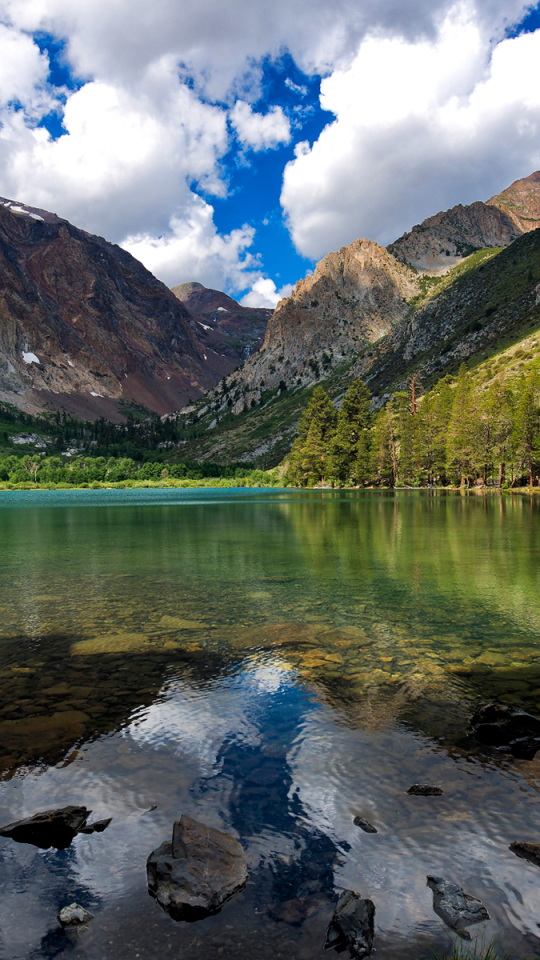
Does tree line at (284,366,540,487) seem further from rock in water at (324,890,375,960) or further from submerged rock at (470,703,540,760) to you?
rock in water at (324,890,375,960)

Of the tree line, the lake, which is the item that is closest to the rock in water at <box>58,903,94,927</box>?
the lake

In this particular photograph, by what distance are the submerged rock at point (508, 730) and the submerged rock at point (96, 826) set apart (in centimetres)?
624

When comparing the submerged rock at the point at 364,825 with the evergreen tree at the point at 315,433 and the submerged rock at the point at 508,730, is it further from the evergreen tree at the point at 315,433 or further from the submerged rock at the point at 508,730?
the evergreen tree at the point at 315,433

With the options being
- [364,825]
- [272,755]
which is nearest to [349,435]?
[272,755]

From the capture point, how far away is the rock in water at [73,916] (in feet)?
17.2

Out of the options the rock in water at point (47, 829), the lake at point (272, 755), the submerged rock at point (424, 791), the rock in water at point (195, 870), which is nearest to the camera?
the lake at point (272, 755)

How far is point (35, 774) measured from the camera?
26.2 ft

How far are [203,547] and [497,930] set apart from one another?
31809 mm

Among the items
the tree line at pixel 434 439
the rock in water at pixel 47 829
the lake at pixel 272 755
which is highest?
the tree line at pixel 434 439

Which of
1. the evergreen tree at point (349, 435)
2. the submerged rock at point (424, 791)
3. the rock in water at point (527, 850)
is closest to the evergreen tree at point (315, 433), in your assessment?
the evergreen tree at point (349, 435)

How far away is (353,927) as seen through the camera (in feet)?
16.6

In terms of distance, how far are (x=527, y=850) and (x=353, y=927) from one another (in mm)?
2573

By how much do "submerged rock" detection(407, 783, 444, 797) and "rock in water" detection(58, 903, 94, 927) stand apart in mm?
4488

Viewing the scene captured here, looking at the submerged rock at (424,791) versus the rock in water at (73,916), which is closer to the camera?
the rock in water at (73,916)
